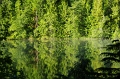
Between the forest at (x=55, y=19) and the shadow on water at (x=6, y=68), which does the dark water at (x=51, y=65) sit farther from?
the forest at (x=55, y=19)

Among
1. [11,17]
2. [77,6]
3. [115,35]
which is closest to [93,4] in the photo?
[77,6]

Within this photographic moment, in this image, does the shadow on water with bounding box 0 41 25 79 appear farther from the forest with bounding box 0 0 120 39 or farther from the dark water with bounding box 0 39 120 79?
the forest with bounding box 0 0 120 39

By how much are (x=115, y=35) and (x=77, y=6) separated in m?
15.6

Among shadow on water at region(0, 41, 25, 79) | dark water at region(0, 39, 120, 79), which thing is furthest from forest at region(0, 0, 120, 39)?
shadow on water at region(0, 41, 25, 79)

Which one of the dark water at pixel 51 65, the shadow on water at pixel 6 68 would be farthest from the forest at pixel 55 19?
the shadow on water at pixel 6 68

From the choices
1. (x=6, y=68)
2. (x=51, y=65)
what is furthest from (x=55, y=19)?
(x=6, y=68)

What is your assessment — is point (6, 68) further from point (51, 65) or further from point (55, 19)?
point (55, 19)

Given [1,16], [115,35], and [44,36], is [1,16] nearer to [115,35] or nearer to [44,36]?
[44,36]

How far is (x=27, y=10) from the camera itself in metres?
87.8

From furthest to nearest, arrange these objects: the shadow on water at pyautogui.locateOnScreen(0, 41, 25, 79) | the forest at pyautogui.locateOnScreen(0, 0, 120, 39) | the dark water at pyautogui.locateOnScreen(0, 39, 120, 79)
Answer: the forest at pyautogui.locateOnScreen(0, 0, 120, 39) < the dark water at pyautogui.locateOnScreen(0, 39, 120, 79) < the shadow on water at pyautogui.locateOnScreen(0, 41, 25, 79)

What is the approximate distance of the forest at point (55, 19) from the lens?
8469 cm

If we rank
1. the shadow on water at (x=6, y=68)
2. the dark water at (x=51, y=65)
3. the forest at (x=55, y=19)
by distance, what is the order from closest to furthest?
the shadow on water at (x=6, y=68) → the dark water at (x=51, y=65) → the forest at (x=55, y=19)

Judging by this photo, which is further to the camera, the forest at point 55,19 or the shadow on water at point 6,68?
the forest at point 55,19

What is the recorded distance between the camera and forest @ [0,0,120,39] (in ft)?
278
